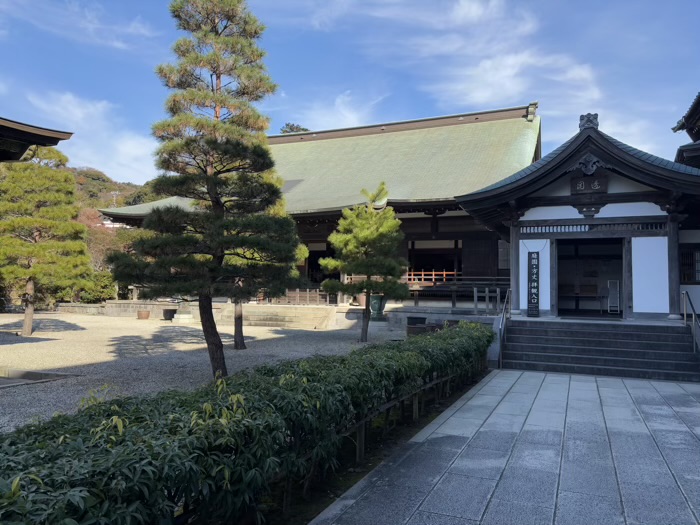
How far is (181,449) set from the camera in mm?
2250

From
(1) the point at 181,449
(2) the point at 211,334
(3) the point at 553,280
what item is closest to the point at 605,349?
(3) the point at 553,280

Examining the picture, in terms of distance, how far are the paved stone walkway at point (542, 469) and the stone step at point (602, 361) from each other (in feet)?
7.45

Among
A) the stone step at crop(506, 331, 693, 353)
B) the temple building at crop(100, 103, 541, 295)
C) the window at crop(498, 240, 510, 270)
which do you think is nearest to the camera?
the stone step at crop(506, 331, 693, 353)

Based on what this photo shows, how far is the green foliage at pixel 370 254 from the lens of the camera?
43.6ft

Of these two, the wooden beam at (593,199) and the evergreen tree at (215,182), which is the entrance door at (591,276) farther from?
the evergreen tree at (215,182)

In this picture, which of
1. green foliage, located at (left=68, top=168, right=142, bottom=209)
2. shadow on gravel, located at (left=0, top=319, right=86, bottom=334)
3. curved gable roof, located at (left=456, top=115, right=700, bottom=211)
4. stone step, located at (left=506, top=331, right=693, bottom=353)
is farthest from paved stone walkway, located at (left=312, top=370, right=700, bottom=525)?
Result: green foliage, located at (left=68, top=168, right=142, bottom=209)

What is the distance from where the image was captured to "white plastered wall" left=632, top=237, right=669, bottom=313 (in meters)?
11.0

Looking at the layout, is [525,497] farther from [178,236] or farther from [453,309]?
[453,309]

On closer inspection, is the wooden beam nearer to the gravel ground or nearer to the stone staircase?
the stone staircase

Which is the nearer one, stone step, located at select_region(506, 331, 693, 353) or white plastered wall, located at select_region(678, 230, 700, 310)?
stone step, located at select_region(506, 331, 693, 353)

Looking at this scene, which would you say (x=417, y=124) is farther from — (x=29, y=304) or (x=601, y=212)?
(x=29, y=304)

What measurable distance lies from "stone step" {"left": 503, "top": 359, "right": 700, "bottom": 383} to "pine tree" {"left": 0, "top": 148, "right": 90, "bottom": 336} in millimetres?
12814

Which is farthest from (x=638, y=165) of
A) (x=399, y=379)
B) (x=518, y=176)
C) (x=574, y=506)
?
(x=574, y=506)

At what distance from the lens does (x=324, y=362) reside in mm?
4742
